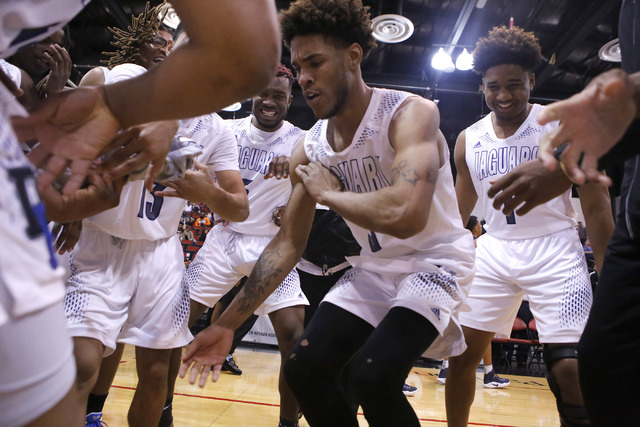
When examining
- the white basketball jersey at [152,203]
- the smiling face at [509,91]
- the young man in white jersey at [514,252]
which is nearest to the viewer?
the white basketball jersey at [152,203]

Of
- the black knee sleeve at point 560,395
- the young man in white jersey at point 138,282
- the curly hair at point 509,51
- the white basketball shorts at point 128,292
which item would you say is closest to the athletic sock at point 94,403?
the young man in white jersey at point 138,282

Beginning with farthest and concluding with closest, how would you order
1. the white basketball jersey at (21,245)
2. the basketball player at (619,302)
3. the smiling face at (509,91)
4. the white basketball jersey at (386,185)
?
1. the smiling face at (509,91)
2. the white basketball jersey at (386,185)
3. the basketball player at (619,302)
4. the white basketball jersey at (21,245)

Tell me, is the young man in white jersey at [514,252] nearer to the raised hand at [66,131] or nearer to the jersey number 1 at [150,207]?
the jersey number 1 at [150,207]

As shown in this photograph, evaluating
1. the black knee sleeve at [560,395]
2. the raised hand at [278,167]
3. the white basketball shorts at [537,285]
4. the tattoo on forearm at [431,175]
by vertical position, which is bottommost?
the black knee sleeve at [560,395]

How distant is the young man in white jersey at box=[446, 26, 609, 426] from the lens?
2959 millimetres

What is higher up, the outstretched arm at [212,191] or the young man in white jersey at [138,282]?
the outstretched arm at [212,191]

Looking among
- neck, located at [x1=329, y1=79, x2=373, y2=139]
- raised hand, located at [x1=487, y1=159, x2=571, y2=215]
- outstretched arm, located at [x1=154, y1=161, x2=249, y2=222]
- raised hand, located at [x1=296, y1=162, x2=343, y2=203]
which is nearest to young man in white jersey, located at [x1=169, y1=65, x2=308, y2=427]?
outstretched arm, located at [x1=154, y1=161, x2=249, y2=222]

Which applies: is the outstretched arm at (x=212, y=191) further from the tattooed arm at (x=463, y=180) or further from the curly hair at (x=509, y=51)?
the curly hair at (x=509, y=51)

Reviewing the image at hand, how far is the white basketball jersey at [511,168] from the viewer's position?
3.39 metres

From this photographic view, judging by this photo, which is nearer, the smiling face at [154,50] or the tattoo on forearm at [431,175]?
the tattoo on forearm at [431,175]

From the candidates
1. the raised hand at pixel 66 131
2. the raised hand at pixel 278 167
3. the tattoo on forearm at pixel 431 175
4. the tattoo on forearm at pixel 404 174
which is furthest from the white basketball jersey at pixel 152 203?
the raised hand at pixel 66 131

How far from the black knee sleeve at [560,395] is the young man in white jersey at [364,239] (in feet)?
2.35

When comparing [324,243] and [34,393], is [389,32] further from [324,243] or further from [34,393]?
[34,393]

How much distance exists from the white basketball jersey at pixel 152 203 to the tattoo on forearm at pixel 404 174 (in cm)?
118
